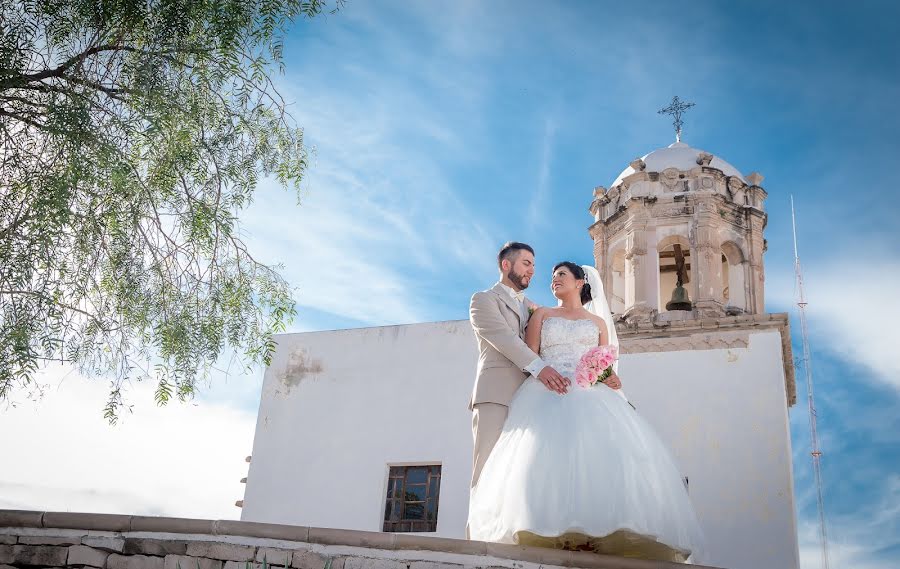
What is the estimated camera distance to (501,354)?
573cm

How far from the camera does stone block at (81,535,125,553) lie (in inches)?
203

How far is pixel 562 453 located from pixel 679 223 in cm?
861

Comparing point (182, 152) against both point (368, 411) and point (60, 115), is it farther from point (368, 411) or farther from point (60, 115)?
point (368, 411)

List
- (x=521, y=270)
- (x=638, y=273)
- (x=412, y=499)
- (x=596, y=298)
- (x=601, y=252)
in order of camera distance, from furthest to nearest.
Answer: (x=601, y=252) < (x=638, y=273) < (x=412, y=499) < (x=596, y=298) < (x=521, y=270)

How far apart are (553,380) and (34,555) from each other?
3109 millimetres

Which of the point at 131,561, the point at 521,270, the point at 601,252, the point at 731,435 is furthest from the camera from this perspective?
the point at 601,252

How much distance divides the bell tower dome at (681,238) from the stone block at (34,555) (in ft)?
27.9

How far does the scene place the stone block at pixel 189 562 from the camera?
4988 millimetres

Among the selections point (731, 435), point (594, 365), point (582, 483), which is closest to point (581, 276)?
point (594, 365)

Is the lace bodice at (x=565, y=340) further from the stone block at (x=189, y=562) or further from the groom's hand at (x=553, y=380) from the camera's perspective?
the stone block at (x=189, y=562)

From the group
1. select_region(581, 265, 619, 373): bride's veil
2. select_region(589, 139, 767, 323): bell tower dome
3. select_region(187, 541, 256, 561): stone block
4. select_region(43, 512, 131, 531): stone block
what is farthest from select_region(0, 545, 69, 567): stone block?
select_region(589, 139, 767, 323): bell tower dome

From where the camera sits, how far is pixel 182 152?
6.63 meters

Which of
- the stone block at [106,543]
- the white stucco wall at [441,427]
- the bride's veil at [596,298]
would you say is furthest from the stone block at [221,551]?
the white stucco wall at [441,427]

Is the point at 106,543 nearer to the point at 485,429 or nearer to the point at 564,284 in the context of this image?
the point at 485,429
